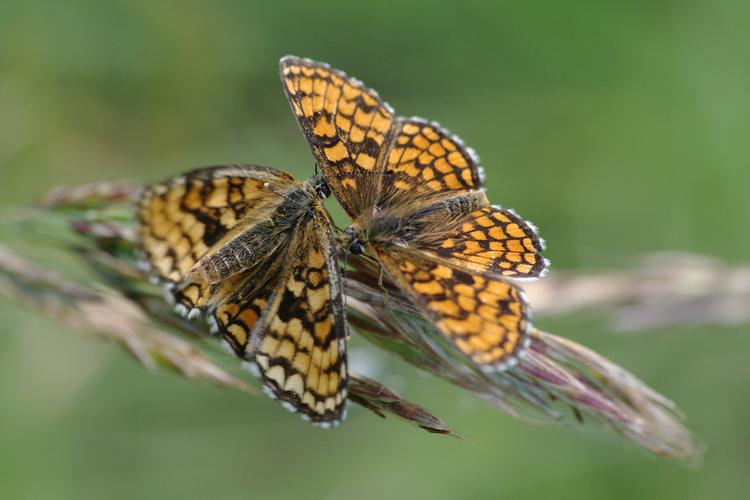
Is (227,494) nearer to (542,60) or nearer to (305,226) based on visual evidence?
(305,226)

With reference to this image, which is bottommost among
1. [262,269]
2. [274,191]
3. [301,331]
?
[301,331]

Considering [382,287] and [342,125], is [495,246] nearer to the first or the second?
[382,287]

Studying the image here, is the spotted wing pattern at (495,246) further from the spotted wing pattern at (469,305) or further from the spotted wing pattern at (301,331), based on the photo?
the spotted wing pattern at (301,331)

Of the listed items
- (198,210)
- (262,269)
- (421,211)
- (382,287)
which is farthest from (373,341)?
(198,210)

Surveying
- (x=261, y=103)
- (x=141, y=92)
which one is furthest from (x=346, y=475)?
(x=141, y=92)

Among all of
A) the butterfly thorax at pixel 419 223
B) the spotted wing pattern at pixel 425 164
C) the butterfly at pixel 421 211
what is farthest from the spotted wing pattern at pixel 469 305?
the spotted wing pattern at pixel 425 164

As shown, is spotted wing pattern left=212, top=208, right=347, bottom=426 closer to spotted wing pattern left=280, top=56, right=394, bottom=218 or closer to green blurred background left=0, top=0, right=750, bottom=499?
spotted wing pattern left=280, top=56, right=394, bottom=218

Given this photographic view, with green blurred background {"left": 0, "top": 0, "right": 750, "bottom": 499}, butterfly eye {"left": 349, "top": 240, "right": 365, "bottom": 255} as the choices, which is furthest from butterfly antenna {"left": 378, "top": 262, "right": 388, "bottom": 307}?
green blurred background {"left": 0, "top": 0, "right": 750, "bottom": 499}

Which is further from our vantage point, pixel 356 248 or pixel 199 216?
pixel 199 216
